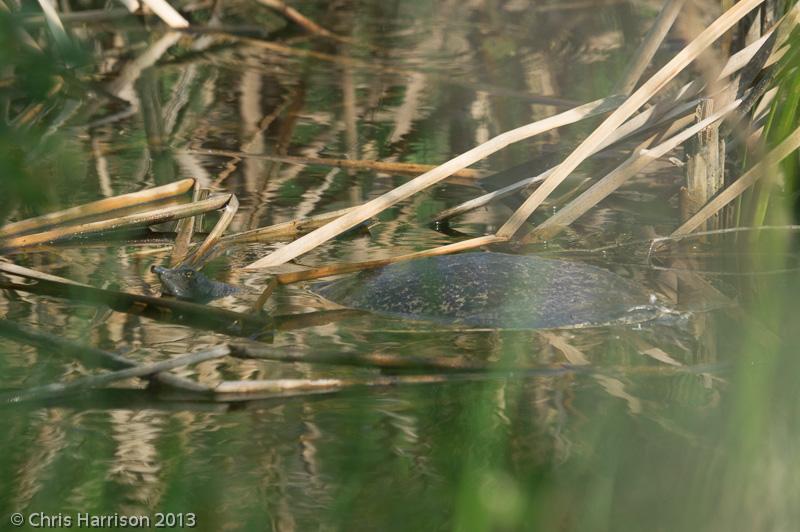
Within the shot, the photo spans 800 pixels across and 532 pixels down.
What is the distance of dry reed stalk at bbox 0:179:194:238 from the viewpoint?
3172 mm

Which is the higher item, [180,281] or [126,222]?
[126,222]

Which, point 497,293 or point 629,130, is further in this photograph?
point 629,130

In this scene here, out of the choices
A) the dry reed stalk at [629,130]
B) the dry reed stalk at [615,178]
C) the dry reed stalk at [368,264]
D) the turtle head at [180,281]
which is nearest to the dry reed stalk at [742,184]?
the dry reed stalk at [615,178]

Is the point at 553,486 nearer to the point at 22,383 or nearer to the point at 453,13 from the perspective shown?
the point at 22,383

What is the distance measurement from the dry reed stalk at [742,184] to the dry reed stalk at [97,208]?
59.4 inches

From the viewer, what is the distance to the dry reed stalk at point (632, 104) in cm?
312

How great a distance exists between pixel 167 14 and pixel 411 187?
3.59m

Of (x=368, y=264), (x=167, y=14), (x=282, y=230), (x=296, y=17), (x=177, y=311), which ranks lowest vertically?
(x=177, y=311)

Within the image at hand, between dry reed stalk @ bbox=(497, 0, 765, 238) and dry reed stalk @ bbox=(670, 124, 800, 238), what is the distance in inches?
13.1

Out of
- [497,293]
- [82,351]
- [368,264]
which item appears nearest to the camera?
[82,351]

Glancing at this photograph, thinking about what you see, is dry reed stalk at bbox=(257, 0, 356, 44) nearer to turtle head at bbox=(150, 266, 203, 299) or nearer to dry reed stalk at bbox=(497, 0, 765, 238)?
dry reed stalk at bbox=(497, 0, 765, 238)

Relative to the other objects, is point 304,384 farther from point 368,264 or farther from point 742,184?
point 742,184

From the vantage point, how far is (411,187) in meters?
3.30

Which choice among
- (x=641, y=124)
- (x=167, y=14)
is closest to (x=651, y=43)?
(x=641, y=124)
